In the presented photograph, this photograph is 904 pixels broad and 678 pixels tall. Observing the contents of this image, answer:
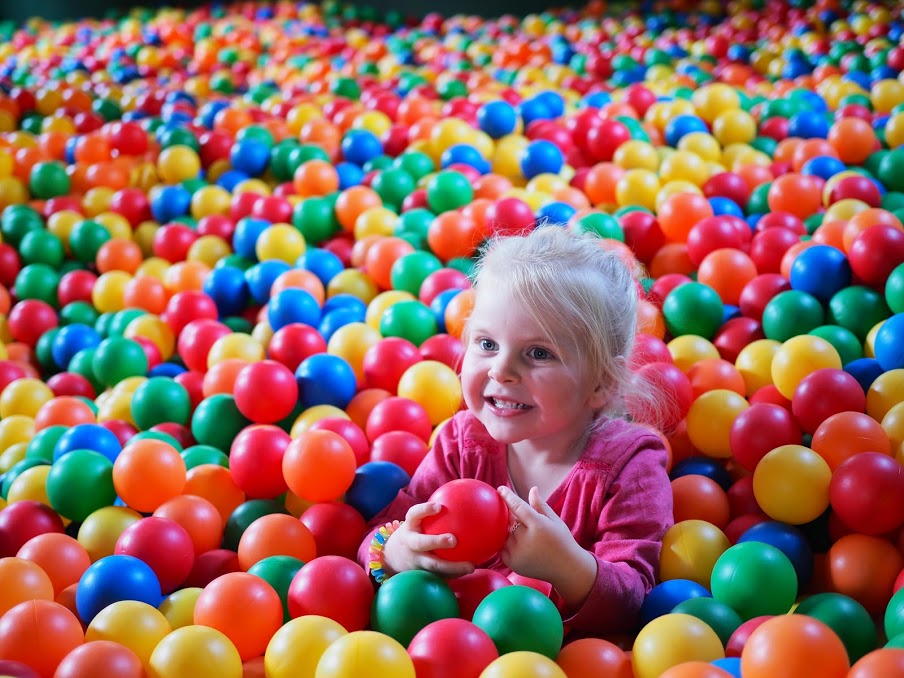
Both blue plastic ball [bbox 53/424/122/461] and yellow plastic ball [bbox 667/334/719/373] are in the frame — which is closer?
→ blue plastic ball [bbox 53/424/122/461]

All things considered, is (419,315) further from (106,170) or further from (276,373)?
(106,170)

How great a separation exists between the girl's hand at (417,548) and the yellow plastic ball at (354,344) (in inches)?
28.8

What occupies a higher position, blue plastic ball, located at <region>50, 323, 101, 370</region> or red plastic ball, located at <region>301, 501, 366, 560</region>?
blue plastic ball, located at <region>50, 323, 101, 370</region>

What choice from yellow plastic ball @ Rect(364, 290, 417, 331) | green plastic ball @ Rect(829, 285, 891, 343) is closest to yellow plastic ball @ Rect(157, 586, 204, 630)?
yellow plastic ball @ Rect(364, 290, 417, 331)

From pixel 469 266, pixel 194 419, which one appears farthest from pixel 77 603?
pixel 469 266

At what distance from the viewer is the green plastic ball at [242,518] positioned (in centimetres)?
167

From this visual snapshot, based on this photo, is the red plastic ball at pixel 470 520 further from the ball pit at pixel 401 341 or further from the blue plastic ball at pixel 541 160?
the blue plastic ball at pixel 541 160

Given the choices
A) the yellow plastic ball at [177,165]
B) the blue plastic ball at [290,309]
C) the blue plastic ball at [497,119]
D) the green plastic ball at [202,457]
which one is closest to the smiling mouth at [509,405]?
the green plastic ball at [202,457]

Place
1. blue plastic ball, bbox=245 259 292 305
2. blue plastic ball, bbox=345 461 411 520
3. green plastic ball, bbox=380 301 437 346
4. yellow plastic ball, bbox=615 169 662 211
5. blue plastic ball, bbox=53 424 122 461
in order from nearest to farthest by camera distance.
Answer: blue plastic ball, bbox=345 461 411 520, blue plastic ball, bbox=53 424 122 461, green plastic ball, bbox=380 301 437 346, blue plastic ball, bbox=245 259 292 305, yellow plastic ball, bbox=615 169 662 211

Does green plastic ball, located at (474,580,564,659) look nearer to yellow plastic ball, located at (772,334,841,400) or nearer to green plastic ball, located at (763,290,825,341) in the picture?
yellow plastic ball, located at (772,334,841,400)

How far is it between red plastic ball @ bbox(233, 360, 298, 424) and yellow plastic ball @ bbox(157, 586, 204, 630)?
0.47 metres

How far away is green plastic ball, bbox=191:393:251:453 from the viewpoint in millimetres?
1901

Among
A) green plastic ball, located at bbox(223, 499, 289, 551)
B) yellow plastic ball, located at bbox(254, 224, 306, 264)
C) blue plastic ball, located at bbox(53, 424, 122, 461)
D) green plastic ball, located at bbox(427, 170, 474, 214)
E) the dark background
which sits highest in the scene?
the dark background

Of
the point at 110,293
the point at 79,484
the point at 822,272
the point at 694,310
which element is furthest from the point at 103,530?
the point at 822,272
